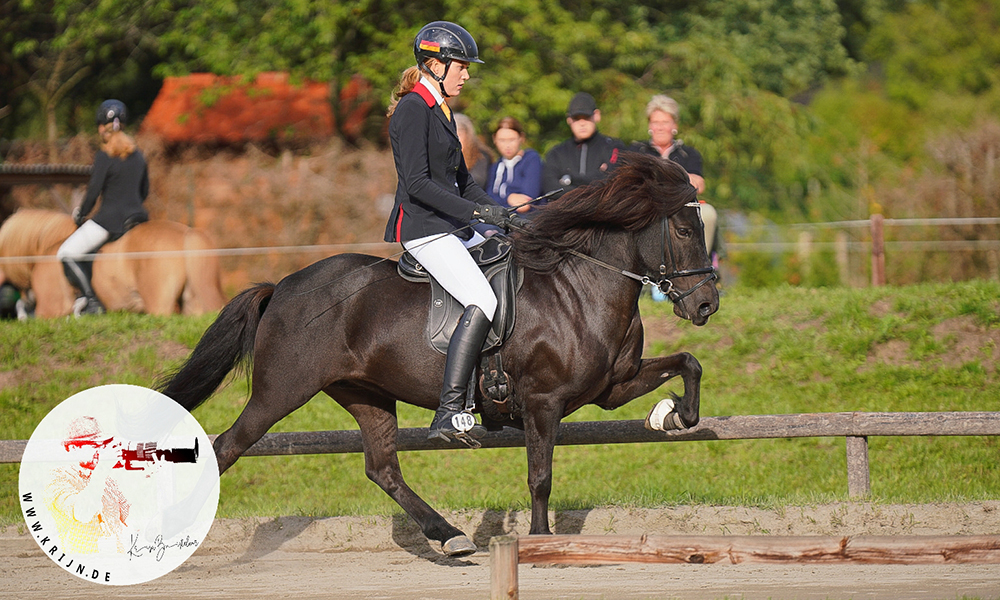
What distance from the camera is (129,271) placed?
12.1 meters

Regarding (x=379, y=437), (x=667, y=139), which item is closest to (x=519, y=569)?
(x=379, y=437)

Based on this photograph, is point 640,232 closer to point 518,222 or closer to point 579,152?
point 518,222

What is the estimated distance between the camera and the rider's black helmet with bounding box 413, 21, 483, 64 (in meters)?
5.96

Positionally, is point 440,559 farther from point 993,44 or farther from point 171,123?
point 993,44

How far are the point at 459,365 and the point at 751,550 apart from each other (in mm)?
1891

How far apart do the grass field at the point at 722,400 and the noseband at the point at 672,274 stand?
1.92 meters

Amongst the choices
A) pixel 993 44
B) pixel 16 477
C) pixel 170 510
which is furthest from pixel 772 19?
pixel 170 510

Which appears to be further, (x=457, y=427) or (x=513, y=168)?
(x=513, y=168)

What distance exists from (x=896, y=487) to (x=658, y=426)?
8.89 feet

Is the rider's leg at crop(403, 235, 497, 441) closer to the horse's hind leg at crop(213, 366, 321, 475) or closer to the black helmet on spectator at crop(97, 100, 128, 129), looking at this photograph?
the horse's hind leg at crop(213, 366, 321, 475)

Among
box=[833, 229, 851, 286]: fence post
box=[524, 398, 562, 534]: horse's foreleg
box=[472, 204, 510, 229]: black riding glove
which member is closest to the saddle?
box=[472, 204, 510, 229]: black riding glove

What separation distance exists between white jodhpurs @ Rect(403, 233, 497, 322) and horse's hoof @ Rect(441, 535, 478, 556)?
1.24 m

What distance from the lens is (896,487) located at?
7906 mm

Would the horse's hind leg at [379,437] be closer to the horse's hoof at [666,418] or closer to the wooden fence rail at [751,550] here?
the horse's hoof at [666,418]
